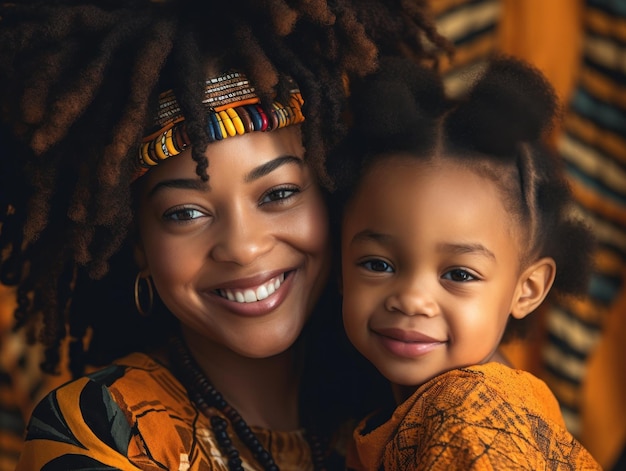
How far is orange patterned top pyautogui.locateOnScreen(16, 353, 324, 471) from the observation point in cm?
173

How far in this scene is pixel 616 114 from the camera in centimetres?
282

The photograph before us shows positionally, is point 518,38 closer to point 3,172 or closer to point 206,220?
point 206,220

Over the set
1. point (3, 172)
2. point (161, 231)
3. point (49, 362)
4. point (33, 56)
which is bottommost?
point (49, 362)

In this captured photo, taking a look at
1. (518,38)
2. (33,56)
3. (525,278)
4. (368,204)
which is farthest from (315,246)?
(518,38)

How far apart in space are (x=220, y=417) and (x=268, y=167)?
542 millimetres

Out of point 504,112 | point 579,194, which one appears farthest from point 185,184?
point 579,194

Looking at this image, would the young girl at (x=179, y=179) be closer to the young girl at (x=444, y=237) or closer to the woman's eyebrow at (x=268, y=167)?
the woman's eyebrow at (x=268, y=167)

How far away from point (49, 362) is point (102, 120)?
741 mm

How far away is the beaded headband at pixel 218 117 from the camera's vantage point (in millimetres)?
1789

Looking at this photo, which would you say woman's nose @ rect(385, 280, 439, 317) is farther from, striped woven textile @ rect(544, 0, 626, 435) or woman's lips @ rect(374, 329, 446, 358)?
striped woven textile @ rect(544, 0, 626, 435)

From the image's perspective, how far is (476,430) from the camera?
4.84 ft

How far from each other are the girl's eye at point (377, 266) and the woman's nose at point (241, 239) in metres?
0.20

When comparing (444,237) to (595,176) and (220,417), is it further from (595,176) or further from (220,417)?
(595,176)

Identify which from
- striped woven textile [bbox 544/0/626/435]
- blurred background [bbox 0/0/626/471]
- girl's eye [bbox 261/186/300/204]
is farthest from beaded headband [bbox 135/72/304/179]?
striped woven textile [bbox 544/0/626/435]
